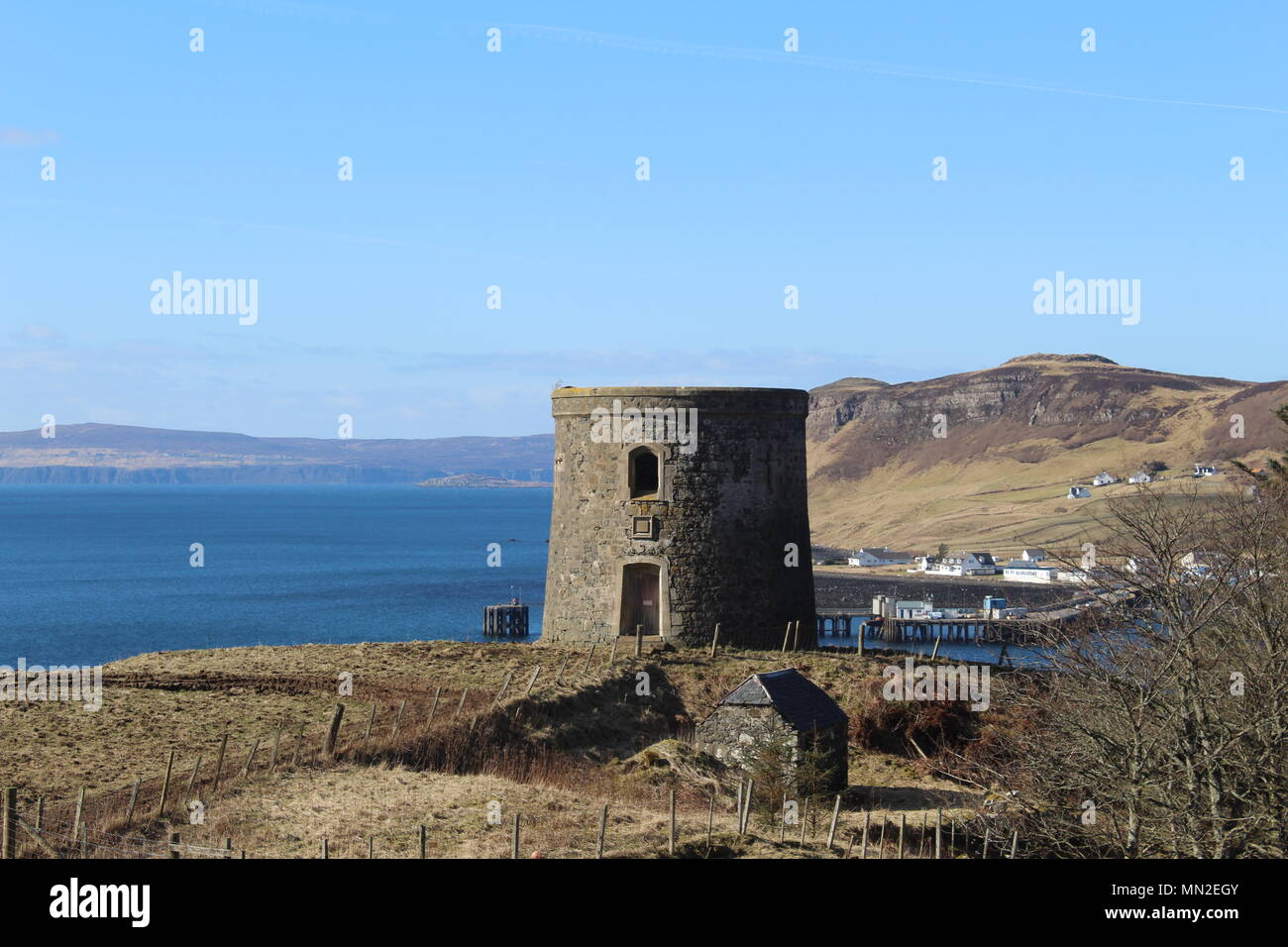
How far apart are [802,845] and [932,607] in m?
89.7

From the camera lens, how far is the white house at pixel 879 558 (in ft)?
499

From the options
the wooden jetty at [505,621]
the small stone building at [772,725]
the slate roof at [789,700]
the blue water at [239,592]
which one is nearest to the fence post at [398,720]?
the small stone building at [772,725]

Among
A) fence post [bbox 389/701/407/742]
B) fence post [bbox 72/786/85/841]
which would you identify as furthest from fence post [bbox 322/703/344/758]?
fence post [bbox 72/786/85/841]

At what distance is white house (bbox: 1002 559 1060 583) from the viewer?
127562 millimetres

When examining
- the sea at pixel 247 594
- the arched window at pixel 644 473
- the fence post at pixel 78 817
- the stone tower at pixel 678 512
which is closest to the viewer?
the fence post at pixel 78 817

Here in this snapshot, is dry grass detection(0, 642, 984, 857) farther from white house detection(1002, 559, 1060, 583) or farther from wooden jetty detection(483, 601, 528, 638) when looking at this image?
white house detection(1002, 559, 1060, 583)

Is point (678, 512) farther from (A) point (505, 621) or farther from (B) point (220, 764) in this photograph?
(A) point (505, 621)

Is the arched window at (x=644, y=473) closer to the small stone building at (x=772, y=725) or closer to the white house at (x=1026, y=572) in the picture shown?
the small stone building at (x=772, y=725)

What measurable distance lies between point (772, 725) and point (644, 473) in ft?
30.7

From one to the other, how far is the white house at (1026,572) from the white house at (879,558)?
1706cm

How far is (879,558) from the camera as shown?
513 ft
